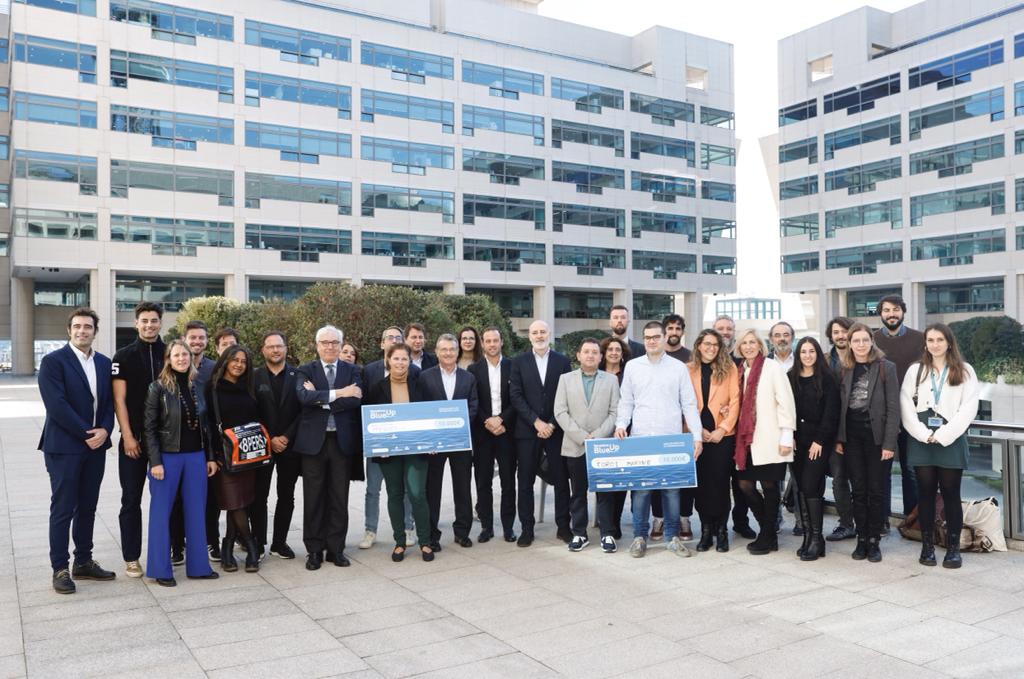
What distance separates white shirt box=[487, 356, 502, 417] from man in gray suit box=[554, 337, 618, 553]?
0.60 metres

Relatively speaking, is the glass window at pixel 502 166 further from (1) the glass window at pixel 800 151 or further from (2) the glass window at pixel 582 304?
(1) the glass window at pixel 800 151

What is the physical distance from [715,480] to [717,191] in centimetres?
5729

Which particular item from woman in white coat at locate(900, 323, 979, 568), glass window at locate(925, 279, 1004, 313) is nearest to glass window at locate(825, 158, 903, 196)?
glass window at locate(925, 279, 1004, 313)

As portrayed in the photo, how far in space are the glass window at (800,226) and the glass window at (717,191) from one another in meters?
4.29

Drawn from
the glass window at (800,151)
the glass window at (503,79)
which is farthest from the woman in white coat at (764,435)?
the glass window at (800,151)

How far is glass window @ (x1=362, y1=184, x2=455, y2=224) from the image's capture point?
4734 cm

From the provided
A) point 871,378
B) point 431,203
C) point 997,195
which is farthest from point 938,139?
point 871,378

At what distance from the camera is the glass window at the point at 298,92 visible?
4384cm

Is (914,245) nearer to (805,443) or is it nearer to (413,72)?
(413,72)

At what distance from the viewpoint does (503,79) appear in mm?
51812

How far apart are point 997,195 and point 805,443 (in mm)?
48381

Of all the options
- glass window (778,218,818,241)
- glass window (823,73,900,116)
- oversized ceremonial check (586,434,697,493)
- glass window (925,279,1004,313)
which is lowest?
oversized ceremonial check (586,434,697,493)

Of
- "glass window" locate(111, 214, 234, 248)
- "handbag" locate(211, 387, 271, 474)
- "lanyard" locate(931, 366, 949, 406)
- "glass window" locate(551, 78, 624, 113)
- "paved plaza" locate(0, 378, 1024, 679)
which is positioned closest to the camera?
"paved plaza" locate(0, 378, 1024, 679)

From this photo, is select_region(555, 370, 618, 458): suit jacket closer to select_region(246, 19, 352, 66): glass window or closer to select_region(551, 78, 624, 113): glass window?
select_region(246, 19, 352, 66): glass window
